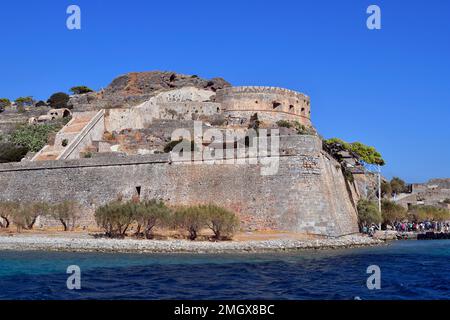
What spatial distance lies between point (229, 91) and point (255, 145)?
54.5 feet

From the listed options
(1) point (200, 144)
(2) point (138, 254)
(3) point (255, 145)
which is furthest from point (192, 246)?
(1) point (200, 144)

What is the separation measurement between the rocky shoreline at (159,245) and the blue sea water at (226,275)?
3.58 ft

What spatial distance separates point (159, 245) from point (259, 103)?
21.8 m

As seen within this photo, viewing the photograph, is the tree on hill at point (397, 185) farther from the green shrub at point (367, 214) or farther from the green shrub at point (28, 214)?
the green shrub at point (28, 214)

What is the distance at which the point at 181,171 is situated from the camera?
1086 inches

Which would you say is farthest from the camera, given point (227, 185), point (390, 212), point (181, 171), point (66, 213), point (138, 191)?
point (390, 212)

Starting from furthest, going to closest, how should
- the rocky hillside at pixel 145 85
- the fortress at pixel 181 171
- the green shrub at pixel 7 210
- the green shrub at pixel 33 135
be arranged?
1. the rocky hillside at pixel 145 85
2. the green shrub at pixel 33 135
3. the green shrub at pixel 7 210
4. the fortress at pixel 181 171

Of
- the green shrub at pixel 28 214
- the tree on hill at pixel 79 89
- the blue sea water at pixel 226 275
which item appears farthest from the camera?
the tree on hill at pixel 79 89

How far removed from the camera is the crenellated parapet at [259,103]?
41719mm

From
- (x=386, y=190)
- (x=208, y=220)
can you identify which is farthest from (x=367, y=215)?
(x=386, y=190)

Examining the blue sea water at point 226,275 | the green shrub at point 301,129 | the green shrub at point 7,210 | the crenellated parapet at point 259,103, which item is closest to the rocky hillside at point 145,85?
the crenellated parapet at point 259,103

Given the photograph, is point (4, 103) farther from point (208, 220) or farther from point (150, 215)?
point (208, 220)

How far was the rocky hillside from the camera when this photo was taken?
146 feet
